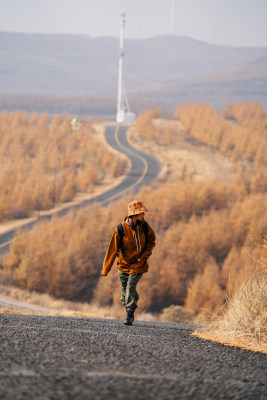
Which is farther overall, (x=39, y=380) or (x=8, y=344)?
(x=8, y=344)

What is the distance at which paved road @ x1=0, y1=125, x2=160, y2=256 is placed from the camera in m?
54.5

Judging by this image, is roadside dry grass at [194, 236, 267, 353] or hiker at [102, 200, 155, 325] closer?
roadside dry grass at [194, 236, 267, 353]

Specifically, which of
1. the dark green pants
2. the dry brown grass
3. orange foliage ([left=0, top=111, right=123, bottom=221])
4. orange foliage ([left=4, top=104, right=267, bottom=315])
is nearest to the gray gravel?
the dry brown grass

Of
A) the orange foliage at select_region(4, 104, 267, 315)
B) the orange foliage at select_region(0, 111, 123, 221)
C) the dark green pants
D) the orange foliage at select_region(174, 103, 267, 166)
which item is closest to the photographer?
the dark green pants

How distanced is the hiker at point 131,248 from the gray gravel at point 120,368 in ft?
5.34

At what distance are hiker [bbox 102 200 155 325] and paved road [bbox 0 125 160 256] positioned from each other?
37.5 m

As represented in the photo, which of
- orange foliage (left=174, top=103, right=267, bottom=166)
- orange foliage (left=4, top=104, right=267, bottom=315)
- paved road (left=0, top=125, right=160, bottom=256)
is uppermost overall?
orange foliage (left=174, top=103, right=267, bottom=166)

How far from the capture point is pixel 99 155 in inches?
3339

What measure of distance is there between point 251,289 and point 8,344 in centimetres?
340

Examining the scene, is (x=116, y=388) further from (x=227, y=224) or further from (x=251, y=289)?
(x=227, y=224)

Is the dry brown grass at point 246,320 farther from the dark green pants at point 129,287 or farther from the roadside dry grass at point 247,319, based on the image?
the dark green pants at point 129,287

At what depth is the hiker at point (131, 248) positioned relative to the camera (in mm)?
8062

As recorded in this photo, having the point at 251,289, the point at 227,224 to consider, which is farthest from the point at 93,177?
the point at 251,289

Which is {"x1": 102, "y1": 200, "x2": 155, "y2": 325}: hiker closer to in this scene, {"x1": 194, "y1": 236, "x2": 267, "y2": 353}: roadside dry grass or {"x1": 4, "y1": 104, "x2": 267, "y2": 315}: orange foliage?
{"x1": 194, "y1": 236, "x2": 267, "y2": 353}: roadside dry grass
